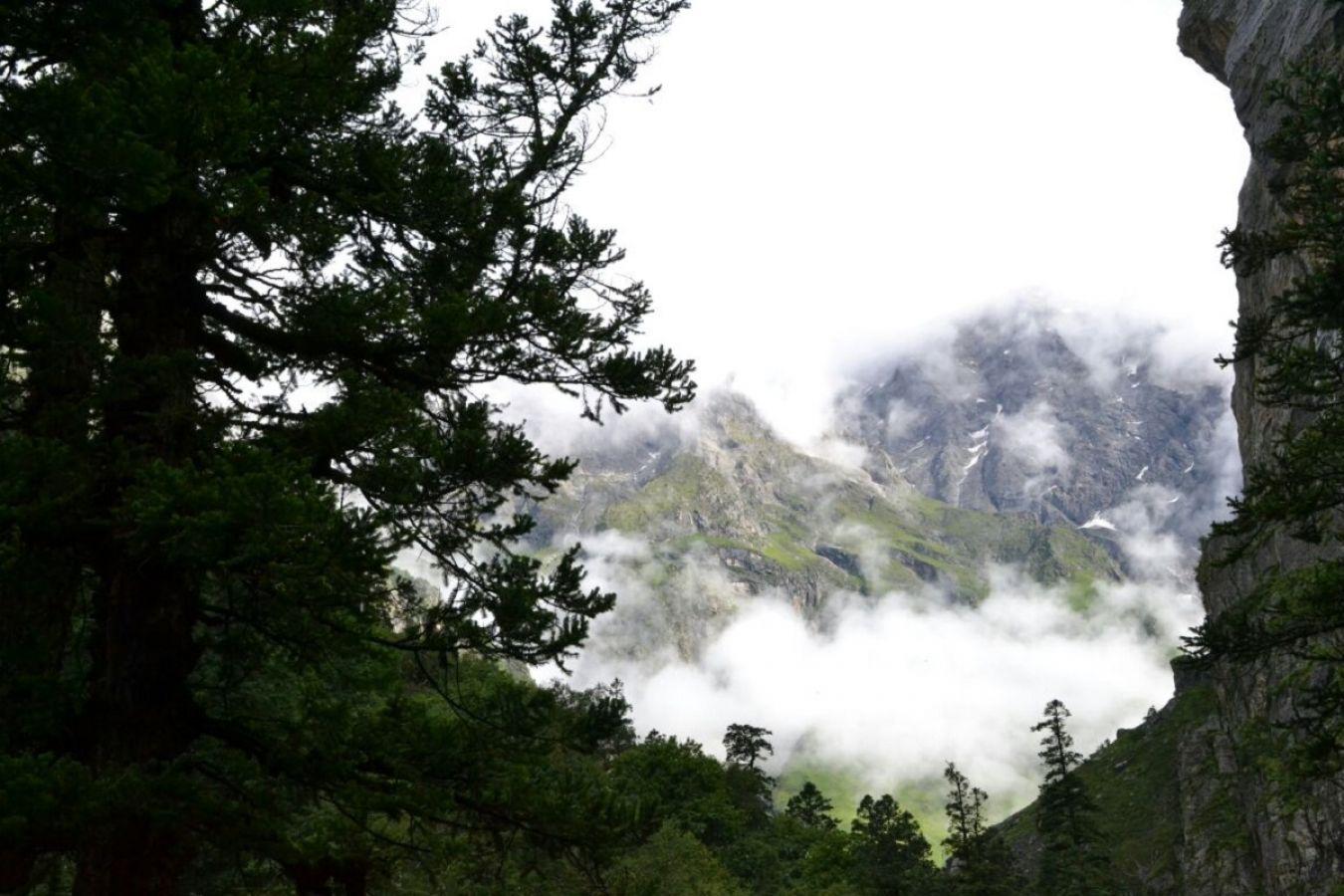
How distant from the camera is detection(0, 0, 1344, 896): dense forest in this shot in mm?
6238

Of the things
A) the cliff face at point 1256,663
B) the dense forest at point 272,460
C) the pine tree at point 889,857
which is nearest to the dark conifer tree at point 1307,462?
the dense forest at point 272,460

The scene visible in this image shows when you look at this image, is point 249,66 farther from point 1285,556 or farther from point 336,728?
point 1285,556

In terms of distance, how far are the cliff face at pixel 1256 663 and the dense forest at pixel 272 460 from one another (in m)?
28.1

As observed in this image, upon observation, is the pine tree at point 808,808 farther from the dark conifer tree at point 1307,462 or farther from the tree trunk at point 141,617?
the tree trunk at point 141,617

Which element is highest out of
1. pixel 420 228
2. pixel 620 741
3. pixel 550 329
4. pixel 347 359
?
pixel 620 741

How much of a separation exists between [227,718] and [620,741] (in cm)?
7303

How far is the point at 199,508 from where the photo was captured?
19.9 feet

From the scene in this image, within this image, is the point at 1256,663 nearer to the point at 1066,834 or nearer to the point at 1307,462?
the point at 1066,834

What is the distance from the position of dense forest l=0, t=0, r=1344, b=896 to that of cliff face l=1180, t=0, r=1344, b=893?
28.1 m

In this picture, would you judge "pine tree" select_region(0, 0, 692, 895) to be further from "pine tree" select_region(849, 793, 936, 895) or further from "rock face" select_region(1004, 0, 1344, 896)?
"pine tree" select_region(849, 793, 936, 895)

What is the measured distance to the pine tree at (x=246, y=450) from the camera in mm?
6176

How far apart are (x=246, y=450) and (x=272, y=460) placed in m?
0.42

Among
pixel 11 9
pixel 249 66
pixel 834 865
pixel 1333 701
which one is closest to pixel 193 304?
pixel 249 66

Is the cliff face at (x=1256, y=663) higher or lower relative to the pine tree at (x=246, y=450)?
higher
